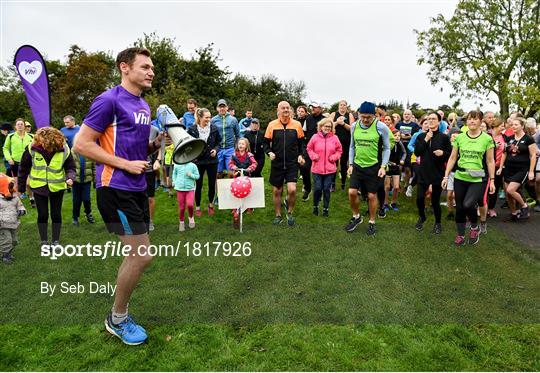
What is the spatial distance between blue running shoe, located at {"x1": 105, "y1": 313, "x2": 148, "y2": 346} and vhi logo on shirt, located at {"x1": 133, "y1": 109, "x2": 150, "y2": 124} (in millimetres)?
1775

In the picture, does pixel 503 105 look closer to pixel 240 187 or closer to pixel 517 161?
pixel 517 161

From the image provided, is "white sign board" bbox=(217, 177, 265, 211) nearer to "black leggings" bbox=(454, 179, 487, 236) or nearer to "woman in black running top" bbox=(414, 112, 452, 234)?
"woman in black running top" bbox=(414, 112, 452, 234)

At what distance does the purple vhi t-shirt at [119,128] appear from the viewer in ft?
9.95

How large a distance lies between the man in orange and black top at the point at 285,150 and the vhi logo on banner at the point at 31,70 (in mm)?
7540

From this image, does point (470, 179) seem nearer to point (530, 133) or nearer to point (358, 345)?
point (530, 133)

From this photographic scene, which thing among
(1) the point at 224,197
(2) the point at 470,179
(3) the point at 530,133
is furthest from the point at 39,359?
(3) the point at 530,133

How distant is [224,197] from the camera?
22.3 feet

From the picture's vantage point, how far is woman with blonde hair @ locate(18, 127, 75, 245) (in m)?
5.80

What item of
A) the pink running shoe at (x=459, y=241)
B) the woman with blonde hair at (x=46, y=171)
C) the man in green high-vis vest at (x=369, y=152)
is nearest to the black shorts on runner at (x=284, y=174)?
the man in green high-vis vest at (x=369, y=152)

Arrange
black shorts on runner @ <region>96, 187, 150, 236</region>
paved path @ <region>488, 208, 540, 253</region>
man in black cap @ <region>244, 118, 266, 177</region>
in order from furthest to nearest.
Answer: man in black cap @ <region>244, 118, 266, 177</region>
paved path @ <region>488, 208, 540, 253</region>
black shorts on runner @ <region>96, 187, 150, 236</region>

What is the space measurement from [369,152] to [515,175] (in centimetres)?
333

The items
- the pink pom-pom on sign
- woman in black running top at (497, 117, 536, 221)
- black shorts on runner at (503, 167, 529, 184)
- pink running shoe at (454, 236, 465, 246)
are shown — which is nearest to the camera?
pink running shoe at (454, 236, 465, 246)

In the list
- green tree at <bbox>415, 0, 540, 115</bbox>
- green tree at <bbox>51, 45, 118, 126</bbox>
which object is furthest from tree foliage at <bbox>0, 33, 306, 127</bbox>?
green tree at <bbox>415, 0, 540, 115</bbox>

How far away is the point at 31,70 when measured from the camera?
10.7 metres
